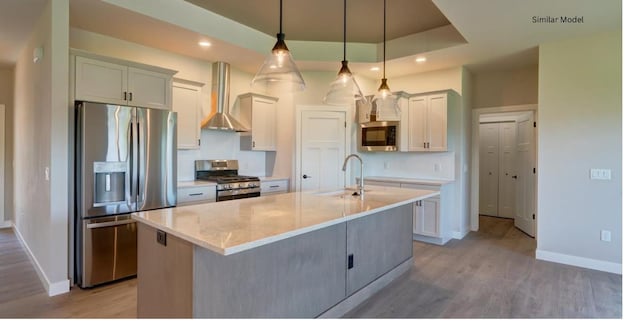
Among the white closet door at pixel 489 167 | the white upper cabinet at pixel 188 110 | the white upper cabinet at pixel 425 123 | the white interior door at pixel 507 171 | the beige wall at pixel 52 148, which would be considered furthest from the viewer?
the white closet door at pixel 489 167

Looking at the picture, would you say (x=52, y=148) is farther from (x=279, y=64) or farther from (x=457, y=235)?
(x=457, y=235)

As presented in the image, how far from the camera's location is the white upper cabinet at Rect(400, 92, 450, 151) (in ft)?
15.3

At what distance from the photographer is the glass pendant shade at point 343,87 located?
2.93 meters

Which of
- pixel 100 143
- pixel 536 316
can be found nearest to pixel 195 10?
pixel 100 143

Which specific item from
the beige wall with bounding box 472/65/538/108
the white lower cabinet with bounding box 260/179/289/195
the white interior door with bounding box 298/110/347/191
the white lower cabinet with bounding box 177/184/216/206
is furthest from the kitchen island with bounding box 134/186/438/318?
the beige wall with bounding box 472/65/538/108

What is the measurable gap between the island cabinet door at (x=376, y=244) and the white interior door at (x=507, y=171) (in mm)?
3912

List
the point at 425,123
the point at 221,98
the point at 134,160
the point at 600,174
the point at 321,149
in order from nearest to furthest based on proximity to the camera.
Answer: the point at 134,160 → the point at 600,174 → the point at 221,98 → the point at 425,123 → the point at 321,149

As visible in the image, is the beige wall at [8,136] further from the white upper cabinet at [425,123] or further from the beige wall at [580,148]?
the beige wall at [580,148]

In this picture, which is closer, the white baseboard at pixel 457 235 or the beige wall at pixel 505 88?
the beige wall at pixel 505 88

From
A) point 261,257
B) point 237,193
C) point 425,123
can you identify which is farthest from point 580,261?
point 237,193

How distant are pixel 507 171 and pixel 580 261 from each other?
2985 mm

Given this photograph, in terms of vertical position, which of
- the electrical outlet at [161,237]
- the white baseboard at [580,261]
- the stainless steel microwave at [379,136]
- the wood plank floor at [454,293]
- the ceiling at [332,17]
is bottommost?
the wood plank floor at [454,293]

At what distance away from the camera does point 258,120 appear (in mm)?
4855

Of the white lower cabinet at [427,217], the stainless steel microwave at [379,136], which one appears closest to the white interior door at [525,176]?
the white lower cabinet at [427,217]
